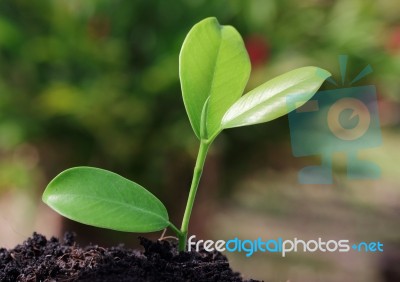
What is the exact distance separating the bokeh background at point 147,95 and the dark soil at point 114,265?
3.99 feet

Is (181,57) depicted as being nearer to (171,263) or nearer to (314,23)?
(171,263)

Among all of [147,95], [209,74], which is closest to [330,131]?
[147,95]

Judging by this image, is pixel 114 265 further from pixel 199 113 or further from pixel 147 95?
pixel 147 95

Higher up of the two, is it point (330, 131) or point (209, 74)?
point (330, 131)

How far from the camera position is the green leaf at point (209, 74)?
A: 0.50 metres

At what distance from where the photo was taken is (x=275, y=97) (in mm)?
469

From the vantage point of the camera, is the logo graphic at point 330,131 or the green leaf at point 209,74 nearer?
the green leaf at point 209,74

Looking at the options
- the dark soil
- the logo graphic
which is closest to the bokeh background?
the logo graphic

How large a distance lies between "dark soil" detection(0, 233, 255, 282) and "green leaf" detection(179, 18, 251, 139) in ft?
0.33

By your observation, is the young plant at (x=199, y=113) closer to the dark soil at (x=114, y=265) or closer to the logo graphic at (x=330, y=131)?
the dark soil at (x=114, y=265)

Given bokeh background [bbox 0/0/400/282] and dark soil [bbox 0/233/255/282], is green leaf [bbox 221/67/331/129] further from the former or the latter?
bokeh background [bbox 0/0/400/282]

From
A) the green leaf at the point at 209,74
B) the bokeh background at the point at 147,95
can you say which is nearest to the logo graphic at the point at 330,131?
the bokeh background at the point at 147,95

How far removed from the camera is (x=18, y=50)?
2.01 m

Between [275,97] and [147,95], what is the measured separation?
149 centimetres
